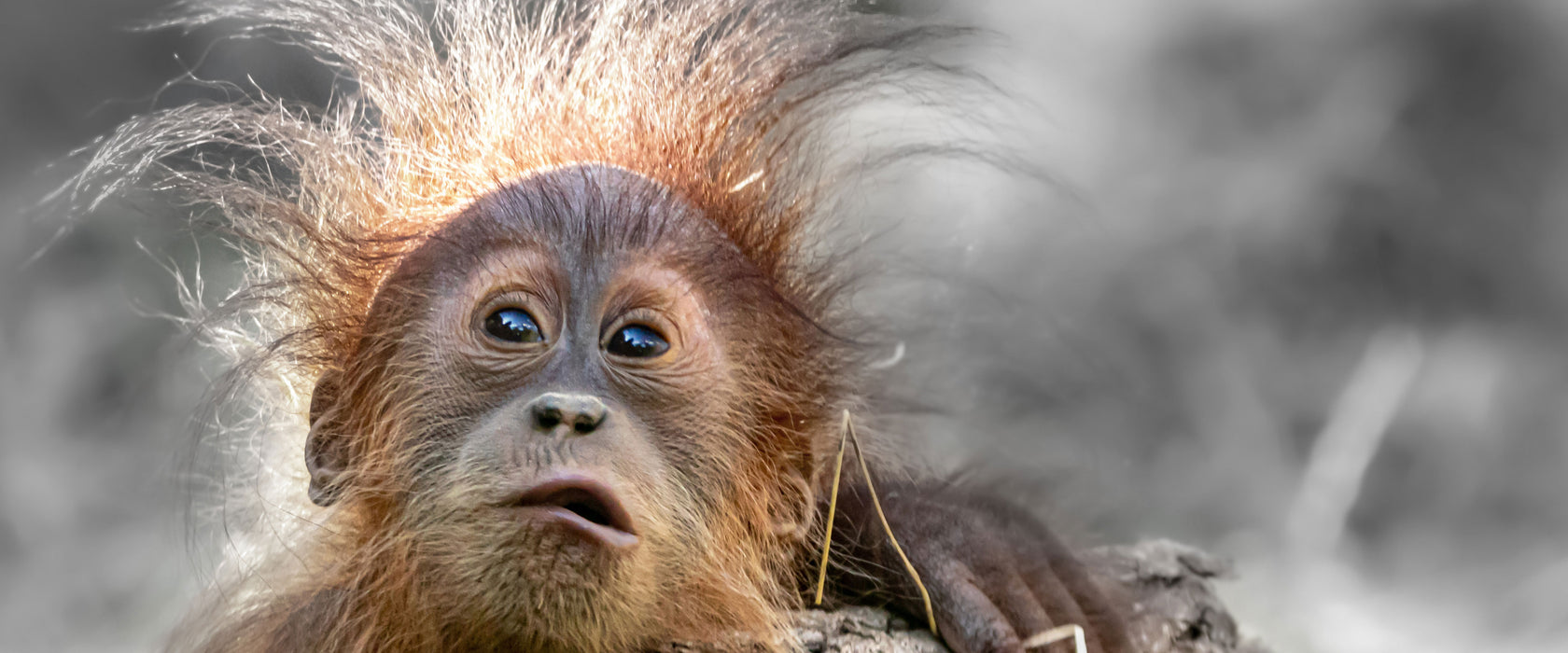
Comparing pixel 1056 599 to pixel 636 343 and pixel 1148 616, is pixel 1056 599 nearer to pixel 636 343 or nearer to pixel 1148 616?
pixel 1148 616

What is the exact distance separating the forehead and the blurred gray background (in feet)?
9.78

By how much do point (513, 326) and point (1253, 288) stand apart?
4.49 m

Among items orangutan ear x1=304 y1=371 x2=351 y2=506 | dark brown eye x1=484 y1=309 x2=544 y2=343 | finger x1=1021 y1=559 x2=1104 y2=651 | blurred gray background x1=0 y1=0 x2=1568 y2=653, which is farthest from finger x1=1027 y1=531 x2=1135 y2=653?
blurred gray background x1=0 y1=0 x2=1568 y2=653

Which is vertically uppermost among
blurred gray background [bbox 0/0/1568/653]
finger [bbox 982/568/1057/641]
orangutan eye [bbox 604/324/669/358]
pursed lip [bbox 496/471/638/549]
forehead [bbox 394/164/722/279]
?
blurred gray background [bbox 0/0/1568/653]

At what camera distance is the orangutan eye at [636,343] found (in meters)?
2.20

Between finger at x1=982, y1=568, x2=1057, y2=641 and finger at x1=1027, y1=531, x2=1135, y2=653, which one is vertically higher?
finger at x1=1027, y1=531, x2=1135, y2=653

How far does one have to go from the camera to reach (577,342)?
2176mm

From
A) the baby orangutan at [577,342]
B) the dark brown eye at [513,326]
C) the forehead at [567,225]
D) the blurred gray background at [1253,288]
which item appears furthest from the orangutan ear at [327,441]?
the blurred gray background at [1253,288]

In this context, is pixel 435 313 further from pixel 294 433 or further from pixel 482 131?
pixel 294 433

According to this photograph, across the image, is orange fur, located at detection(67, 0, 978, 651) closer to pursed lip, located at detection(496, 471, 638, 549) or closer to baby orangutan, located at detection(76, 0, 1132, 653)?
baby orangutan, located at detection(76, 0, 1132, 653)

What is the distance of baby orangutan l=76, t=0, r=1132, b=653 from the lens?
2041 mm

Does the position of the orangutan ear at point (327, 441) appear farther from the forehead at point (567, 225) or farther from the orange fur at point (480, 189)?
the forehead at point (567, 225)

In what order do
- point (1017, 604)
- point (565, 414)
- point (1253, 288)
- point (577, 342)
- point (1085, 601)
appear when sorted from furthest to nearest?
point (1253, 288) → point (1085, 601) → point (1017, 604) → point (577, 342) → point (565, 414)

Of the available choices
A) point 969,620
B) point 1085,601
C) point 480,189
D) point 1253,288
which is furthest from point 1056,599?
point 1253,288
